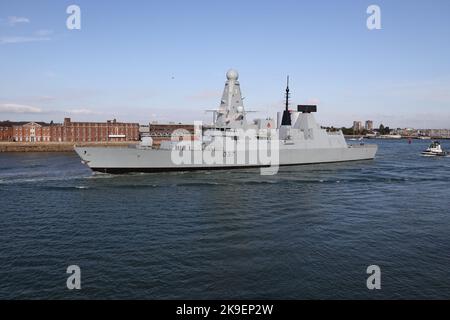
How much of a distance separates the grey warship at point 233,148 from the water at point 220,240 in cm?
461

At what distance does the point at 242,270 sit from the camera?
370 inches

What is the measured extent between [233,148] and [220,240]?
62.2 ft

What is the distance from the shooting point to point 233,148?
30.5 m

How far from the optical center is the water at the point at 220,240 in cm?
848

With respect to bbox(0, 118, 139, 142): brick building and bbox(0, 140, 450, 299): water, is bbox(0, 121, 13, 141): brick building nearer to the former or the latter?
bbox(0, 118, 139, 142): brick building

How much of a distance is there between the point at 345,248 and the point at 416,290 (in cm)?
293

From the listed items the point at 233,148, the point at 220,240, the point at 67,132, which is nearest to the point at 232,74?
the point at 233,148

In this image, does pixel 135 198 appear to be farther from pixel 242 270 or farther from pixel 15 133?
pixel 15 133

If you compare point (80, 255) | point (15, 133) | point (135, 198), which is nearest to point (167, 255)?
point (80, 255)

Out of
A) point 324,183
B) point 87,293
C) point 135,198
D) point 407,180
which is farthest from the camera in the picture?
point 407,180
